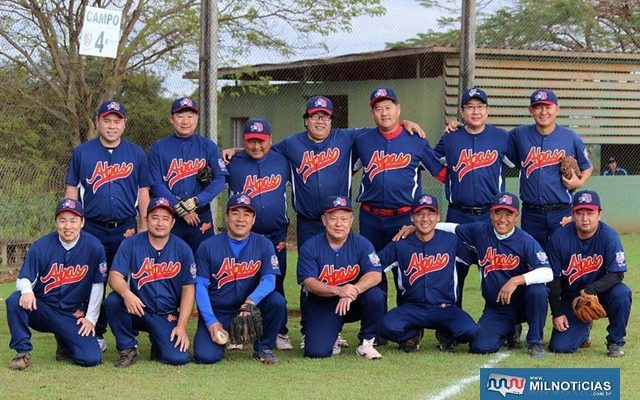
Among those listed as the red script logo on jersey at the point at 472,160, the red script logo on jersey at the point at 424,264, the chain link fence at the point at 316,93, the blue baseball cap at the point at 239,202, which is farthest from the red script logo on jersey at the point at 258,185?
the chain link fence at the point at 316,93

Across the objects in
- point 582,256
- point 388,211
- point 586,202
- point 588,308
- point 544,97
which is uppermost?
point 544,97

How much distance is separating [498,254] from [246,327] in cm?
187

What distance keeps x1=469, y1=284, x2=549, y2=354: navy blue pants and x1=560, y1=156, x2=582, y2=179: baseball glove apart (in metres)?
0.86

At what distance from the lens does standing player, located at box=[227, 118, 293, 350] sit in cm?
712

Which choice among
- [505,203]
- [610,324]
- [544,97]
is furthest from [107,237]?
[610,324]

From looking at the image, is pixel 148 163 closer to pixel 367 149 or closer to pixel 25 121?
pixel 367 149

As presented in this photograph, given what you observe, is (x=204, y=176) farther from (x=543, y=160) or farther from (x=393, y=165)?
(x=543, y=160)

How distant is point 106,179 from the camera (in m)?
6.84

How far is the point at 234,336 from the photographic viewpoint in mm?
6352

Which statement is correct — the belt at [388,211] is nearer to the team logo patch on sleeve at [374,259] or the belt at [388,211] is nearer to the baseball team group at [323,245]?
the baseball team group at [323,245]

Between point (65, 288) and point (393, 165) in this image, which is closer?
point (65, 288)

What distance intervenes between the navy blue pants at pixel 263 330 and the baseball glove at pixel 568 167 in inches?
87.6

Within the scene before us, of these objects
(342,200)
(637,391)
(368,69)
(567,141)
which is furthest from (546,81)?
(637,391)

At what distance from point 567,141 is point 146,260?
3159 mm
